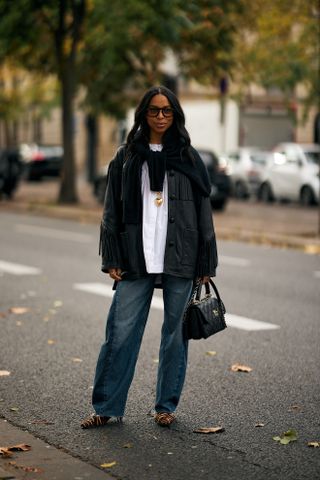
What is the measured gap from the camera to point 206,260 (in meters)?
6.20

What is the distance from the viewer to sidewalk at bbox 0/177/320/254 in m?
20.2

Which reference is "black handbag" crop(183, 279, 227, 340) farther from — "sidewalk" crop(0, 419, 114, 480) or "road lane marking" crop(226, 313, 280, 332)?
"road lane marking" crop(226, 313, 280, 332)

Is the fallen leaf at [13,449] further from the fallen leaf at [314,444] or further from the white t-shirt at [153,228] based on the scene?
the fallen leaf at [314,444]

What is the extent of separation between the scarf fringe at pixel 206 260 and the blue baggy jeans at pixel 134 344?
10 centimetres

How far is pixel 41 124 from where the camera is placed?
6662 cm

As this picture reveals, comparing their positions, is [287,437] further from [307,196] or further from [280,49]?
[307,196]

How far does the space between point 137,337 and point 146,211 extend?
0.68 m

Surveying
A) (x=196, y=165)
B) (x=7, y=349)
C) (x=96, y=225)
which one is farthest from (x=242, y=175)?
(x=196, y=165)

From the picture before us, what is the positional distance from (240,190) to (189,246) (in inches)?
1157

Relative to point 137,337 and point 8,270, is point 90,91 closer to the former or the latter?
point 8,270

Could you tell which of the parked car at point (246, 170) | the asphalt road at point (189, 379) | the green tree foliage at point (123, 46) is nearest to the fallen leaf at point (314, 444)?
the asphalt road at point (189, 379)

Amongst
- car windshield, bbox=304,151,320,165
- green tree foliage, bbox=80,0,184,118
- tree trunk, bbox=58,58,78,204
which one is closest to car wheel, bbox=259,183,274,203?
car windshield, bbox=304,151,320,165

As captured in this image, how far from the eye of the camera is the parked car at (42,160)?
47750mm

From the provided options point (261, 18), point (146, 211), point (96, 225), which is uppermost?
point (261, 18)
